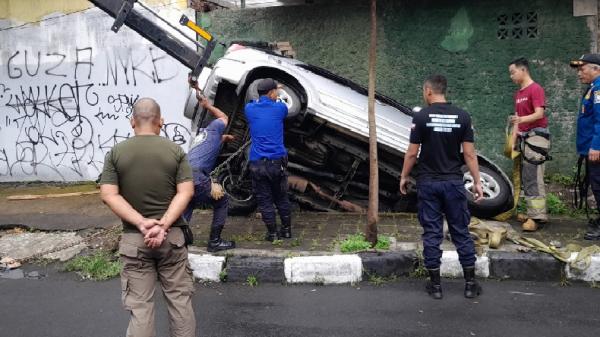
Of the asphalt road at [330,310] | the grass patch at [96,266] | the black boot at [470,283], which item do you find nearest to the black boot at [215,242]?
the asphalt road at [330,310]

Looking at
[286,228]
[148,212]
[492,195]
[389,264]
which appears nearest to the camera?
[148,212]

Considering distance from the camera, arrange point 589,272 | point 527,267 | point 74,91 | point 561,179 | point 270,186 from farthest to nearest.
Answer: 1. point 74,91
2. point 561,179
3. point 270,186
4. point 527,267
5. point 589,272

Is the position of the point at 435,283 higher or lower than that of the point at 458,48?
lower

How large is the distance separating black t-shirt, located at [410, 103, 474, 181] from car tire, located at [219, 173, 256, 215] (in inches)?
112

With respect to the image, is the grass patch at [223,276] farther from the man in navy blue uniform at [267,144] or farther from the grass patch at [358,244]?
the grass patch at [358,244]

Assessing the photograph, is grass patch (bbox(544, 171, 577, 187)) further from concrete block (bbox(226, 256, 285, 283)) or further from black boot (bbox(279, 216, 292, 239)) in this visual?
concrete block (bbox(226, 256, 285, 283))

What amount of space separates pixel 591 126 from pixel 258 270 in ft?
11.5

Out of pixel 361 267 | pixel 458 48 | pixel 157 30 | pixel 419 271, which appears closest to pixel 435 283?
pixel 419 271

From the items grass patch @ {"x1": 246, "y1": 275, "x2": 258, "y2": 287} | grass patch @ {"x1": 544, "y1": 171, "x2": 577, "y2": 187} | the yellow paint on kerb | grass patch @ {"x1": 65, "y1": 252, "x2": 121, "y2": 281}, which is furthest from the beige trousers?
the yellow paint on kerb

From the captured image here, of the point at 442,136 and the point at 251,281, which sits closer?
the point at 442,136

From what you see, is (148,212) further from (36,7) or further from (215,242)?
(36,7)

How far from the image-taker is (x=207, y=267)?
4.89 metres

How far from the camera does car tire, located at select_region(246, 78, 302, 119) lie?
19.4 feet

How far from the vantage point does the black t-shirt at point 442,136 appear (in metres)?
4.24
